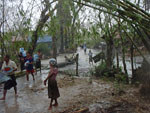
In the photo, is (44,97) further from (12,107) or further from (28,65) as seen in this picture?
(28,65)

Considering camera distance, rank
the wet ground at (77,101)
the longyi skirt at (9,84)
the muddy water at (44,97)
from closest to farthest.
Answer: the wet ground at (77,101), the muddy water at (44,97), the longyi skirt at (9,84)

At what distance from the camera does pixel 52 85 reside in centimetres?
497

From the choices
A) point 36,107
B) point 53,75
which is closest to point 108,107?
point 53,75

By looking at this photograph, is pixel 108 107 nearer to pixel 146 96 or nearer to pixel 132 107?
pixel 132 107

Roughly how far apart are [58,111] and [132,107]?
6.88 ft

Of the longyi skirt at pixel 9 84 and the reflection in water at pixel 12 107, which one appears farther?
the longyi skirt at pixel 9 84

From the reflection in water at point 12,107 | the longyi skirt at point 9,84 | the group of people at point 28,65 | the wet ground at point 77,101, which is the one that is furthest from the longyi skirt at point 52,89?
the longyi skirt at point 9,84

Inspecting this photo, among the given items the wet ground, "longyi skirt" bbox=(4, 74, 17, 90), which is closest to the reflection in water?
the wet ground

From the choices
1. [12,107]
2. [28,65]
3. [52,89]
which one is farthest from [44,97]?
[28,65]

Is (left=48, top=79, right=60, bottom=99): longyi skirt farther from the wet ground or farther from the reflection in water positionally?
the reflection in water

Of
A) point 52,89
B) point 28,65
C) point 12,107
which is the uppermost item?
point 28,65

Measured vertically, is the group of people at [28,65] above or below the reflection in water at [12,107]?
above

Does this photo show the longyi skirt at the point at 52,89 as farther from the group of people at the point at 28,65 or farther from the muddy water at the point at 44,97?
the muddy water at the point at 44,97

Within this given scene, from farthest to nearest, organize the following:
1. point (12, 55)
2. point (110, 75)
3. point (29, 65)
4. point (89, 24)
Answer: point (12, 55) < point (110, 75) < point (29, 65) < point (89, 24)
